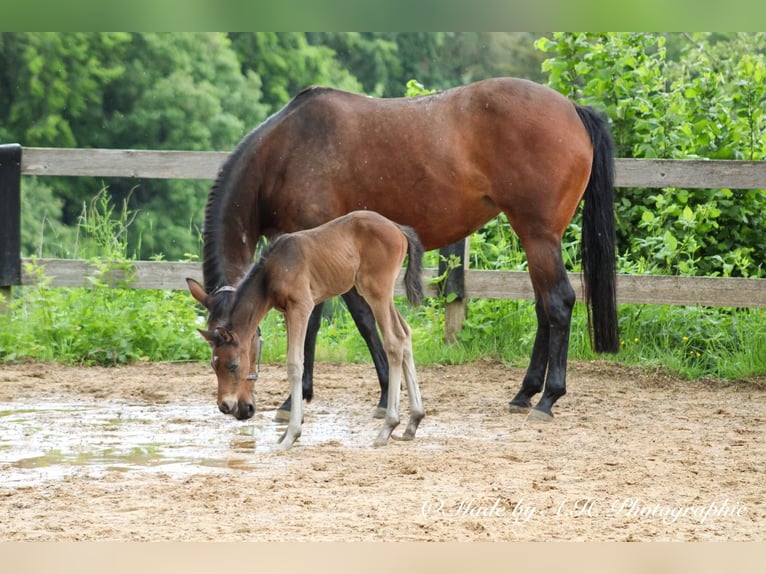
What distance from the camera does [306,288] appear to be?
4.89 metres

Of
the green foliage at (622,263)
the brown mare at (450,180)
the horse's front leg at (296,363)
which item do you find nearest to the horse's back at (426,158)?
the brown mare at (450,180)

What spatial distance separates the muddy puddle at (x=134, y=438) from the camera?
439 centimetres

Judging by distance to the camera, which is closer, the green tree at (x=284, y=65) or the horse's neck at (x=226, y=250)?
the horse's neck at (x=226, y=250)

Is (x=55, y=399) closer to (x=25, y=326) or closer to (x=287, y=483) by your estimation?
(x=25, y=326)

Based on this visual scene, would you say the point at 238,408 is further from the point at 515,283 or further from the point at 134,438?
the point at 515,283

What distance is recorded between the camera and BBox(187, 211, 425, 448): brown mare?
4.83m

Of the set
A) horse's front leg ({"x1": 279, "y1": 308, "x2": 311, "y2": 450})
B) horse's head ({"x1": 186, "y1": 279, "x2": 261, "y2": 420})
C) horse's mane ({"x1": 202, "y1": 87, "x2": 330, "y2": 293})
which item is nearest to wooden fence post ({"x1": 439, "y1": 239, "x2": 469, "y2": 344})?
horse's mane ({"x1": 202, "y1": 87, "x2": 330, "y2": 293})

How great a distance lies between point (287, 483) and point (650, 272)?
4.83 meters

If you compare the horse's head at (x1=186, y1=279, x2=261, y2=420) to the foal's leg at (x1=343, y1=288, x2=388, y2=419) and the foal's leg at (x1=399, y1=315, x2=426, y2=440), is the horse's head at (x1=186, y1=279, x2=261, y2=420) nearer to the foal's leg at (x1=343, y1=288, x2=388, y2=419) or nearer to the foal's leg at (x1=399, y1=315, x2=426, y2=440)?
the foal's leg at (x1=399, y1=315, x2=426, y2=440)

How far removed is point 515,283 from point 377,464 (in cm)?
358

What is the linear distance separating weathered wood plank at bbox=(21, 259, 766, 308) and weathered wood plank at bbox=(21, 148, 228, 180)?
78 centimetres

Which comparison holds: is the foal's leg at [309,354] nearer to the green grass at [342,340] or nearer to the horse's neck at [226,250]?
the horse's neck at [226,250]

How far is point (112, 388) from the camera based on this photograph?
6730 mm

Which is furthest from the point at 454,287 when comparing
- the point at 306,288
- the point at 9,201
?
the point at 9,201
